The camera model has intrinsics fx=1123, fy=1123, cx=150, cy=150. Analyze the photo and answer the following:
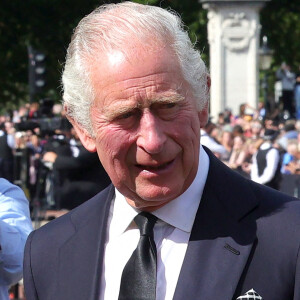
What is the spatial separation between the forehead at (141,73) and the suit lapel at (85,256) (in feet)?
1.41

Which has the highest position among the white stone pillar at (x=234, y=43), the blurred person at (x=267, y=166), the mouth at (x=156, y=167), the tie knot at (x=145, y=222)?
the mouth at (x=156, y=167)

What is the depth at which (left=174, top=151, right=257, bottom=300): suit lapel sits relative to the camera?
9.13 ft

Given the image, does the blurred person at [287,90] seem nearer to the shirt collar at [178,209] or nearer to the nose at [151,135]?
the shirt collar at [178,209]

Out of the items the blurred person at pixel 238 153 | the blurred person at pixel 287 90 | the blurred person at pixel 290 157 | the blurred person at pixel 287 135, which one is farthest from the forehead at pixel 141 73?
the blurred person at pixel 287 90

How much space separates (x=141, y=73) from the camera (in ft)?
9.07

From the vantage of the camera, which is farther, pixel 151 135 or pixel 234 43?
pixel 234 43

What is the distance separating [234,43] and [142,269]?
25.4m

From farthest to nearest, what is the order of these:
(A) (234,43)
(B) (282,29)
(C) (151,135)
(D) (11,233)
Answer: (B) (282,29), (A) (234,43), (D) (11,233), (C) (151,135)

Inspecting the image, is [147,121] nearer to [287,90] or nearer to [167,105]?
[167,105]

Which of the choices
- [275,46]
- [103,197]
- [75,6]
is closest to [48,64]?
[75,6]

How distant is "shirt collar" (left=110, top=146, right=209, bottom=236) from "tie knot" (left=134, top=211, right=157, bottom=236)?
0.01 metres

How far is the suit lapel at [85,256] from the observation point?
2.94 meters

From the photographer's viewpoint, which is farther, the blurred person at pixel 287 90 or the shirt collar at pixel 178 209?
the blurred person at pixel 287 90

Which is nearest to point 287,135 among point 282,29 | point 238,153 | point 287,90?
point 238,153
